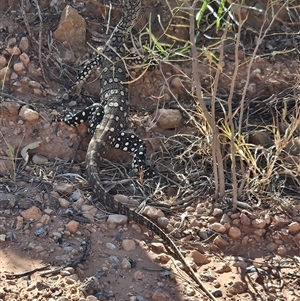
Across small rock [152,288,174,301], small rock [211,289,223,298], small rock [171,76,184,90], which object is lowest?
small rock [211,289,223,298]

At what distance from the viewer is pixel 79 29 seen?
595 cm

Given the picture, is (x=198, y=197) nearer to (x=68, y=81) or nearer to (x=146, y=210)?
(x=146, y=210)

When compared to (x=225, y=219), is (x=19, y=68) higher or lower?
higher

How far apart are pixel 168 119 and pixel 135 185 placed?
83 centimetres

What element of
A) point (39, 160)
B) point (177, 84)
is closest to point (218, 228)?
point (39, 160)

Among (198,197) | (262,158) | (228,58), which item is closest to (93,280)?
(198,197)

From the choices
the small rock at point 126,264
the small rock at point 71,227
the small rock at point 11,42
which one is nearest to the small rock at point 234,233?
the small rock at point 126,264

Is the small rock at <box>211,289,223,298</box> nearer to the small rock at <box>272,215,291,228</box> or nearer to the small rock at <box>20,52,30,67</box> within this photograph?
the small rock at <box>272,215,291,228</box>

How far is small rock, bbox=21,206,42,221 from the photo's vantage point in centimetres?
413

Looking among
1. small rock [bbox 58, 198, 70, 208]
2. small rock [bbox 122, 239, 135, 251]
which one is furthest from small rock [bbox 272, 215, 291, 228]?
small rock [bbox 58, 198, 70, 208]

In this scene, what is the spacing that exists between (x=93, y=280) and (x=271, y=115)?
253 cm

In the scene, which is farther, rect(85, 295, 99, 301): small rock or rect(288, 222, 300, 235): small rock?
rect(288, 222, 300, 235): small rock

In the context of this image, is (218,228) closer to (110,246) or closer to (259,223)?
(259,223)

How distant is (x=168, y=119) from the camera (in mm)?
5277
